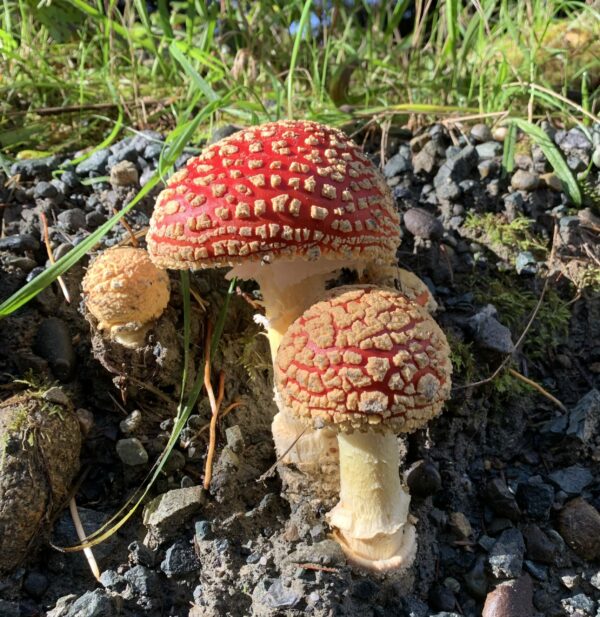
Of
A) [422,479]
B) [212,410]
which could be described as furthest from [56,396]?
[422,479]

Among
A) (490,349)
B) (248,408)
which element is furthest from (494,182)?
(248,408)

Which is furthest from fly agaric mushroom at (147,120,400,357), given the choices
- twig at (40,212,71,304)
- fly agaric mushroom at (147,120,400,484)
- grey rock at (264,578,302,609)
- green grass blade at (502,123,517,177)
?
green grass blade at (502,123,517,177)

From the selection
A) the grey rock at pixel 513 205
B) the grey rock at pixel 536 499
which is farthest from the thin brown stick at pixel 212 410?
the grey rock at pixel 513 205

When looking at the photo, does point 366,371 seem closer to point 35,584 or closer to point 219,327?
point 219,327

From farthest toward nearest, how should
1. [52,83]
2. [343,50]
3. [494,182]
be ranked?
1. [343,50]
2. [52,83]
3. [494,182]

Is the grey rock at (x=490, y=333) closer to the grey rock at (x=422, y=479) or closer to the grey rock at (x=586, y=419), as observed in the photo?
the grey rock at (x=586, y=419)

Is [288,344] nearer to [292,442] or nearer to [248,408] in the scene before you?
[292,442]

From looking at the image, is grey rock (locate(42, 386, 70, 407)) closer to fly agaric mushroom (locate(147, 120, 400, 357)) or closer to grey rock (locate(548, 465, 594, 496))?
fly agaric mushroom (locate(147, 120, 400, 357))
